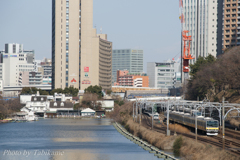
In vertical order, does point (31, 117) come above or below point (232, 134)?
below

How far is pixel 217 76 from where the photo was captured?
100750mm

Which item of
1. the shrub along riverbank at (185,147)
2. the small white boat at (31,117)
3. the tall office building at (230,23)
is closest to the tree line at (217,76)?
the shrub along riverbank at (185,147)

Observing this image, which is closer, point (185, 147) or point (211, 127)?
point (185, 147)

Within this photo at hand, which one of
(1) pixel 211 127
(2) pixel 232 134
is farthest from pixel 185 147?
(2) pixel 232 134

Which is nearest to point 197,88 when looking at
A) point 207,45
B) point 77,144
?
point 77,144

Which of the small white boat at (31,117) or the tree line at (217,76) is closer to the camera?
the tree line at (217,76)

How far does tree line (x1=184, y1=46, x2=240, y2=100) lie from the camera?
8700 cm

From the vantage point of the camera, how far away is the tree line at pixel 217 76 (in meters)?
87.0

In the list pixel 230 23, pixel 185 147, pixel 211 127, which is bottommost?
pixel 185 147

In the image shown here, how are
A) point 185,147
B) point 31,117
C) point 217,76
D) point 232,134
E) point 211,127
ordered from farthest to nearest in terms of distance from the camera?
point 31,117
point 217,76
point 232,134
point 211,127
point 185,147

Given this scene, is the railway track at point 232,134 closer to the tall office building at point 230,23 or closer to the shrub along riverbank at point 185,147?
the shrub along riverbank at point 185,147

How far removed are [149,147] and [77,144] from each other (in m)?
15.0

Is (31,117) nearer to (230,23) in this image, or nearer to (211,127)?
(230,23)

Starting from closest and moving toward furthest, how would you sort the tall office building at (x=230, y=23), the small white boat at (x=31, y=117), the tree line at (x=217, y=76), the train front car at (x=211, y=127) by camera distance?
the train front car at (x=211, y=127), the tree line at (x=217, y=76), the small white boat at (x=31, y=117), the tall office building at (x=230, y=23)
